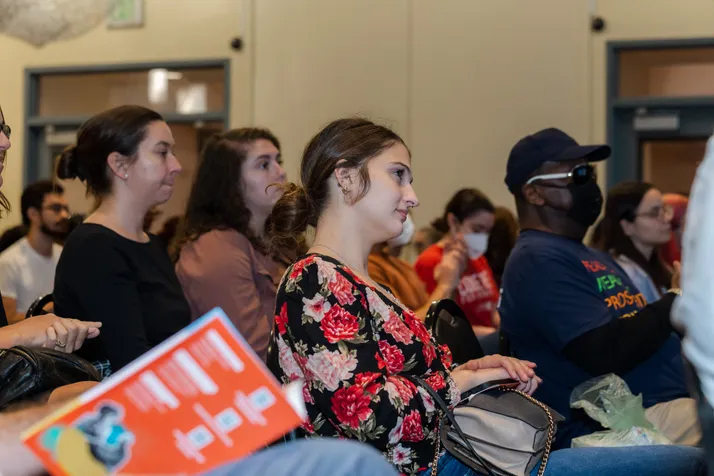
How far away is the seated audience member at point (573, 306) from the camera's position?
2770 mm

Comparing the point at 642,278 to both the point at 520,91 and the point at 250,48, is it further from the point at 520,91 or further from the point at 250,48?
the point at 250,48

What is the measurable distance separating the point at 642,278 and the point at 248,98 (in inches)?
139

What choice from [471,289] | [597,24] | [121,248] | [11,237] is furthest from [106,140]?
[597,24]

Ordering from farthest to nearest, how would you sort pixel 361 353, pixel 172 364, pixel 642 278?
1. pixel 642 278
2. pixel 361 353
3. pixel 172 364

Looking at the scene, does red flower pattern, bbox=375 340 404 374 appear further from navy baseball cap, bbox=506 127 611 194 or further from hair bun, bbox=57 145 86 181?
hair bun, bbox=57 145 86 181

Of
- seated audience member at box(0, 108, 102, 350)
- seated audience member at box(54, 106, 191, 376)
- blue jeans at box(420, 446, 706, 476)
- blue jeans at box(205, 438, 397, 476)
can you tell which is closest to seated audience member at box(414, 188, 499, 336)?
seated audience member at box(54, 106, 191, 376)

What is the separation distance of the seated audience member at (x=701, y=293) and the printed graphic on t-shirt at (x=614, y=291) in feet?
5.87

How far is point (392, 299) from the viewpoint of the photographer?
86.7 inches

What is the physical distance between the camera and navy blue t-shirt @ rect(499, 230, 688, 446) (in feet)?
9.21

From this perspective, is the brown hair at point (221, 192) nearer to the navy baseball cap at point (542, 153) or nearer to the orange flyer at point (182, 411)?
the navy baseball cap at point (542, 153)

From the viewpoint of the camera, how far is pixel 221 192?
3277 millimetres

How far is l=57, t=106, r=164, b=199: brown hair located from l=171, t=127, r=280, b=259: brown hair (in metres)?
0.33

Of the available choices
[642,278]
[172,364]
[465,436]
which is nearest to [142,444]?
[172,364]

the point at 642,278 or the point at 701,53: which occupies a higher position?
the point at 701,53
